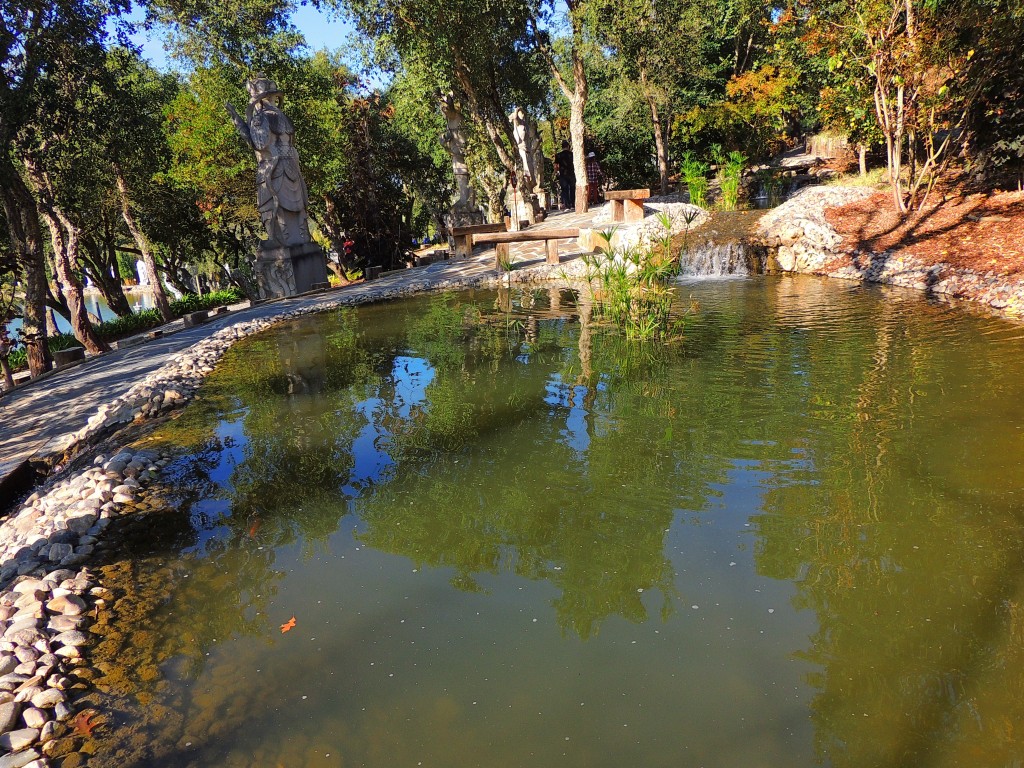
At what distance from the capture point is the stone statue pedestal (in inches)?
617

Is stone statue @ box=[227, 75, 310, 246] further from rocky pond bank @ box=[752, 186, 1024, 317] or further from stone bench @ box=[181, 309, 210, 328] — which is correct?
rocky pond bank @ box=[752, 186, 1024, 317]

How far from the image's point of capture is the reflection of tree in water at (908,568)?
2531 millimetres

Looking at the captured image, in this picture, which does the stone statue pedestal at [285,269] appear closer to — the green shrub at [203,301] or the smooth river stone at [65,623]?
the green shrub at [203,301]

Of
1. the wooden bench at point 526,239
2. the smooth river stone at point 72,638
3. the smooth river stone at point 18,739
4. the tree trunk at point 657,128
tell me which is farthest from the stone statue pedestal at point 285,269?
the smooth river stone at point 18,739

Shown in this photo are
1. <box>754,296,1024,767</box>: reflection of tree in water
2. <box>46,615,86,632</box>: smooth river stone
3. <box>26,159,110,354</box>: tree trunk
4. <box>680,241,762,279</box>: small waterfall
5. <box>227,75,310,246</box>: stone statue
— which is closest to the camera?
<box>754,296,1024,767</box>: reflection of tree in water

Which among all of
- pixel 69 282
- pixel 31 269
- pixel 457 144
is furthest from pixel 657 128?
pixel 31 269

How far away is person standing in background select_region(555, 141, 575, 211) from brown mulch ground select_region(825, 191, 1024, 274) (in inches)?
569

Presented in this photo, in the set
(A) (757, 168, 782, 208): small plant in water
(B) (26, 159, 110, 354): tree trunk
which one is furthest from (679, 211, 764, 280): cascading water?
(B) (26, 159, 110, 354): tree trunk

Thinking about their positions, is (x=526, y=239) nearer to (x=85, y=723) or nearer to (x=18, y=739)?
(x=85, y=723)

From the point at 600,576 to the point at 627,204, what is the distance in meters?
13.7

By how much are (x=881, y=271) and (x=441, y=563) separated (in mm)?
10199

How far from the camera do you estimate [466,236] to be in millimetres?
16406

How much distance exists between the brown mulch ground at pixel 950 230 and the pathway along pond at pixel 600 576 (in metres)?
3.95

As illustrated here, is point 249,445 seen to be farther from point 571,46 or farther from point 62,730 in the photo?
point 571,46
